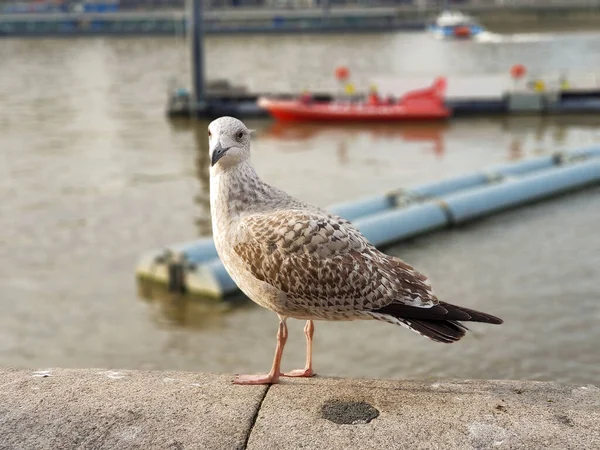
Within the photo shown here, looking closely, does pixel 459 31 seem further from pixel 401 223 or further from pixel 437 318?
pixel 437 318

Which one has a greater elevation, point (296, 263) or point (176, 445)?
point (296, 263)

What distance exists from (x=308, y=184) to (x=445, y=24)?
62476 mm

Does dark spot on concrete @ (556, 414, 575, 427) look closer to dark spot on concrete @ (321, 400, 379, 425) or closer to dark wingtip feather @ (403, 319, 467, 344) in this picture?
dark wingtip feather @ (403, 319, 467, 344)

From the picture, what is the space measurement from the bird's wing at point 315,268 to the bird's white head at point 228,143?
0.34m

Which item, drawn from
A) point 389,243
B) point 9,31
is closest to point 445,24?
point 9,31

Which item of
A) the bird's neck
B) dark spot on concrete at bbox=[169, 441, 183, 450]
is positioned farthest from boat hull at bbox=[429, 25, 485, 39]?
dark spot on concrete at bbox=[169, 441, 183, 450]

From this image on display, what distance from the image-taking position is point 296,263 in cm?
432

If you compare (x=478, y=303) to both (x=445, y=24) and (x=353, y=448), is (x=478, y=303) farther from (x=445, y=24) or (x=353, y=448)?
(x=445, y=24)

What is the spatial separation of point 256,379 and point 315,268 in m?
0.67

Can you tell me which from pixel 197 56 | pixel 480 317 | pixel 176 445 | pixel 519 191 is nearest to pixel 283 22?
pixel 197 56

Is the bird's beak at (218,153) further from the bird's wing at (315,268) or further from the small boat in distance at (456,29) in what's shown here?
the small boat in distance at (456,29)

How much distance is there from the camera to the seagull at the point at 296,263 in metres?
4.30

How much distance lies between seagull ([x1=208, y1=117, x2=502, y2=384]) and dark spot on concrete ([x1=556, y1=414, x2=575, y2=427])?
0.73 metres

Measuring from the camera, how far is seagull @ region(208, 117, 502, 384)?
4301 millimetres
